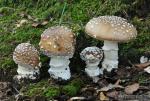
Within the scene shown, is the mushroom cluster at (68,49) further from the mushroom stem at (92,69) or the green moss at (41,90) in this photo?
the green moss at (41,90)

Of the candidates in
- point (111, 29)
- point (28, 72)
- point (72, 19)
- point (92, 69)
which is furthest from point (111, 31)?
point (72, 19)

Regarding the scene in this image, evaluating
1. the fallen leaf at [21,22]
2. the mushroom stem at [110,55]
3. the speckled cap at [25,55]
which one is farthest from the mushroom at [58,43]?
the fallen leaf at [21,22]

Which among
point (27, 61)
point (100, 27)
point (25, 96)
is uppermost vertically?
point (100, 27)

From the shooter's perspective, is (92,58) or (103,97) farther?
(92,58)

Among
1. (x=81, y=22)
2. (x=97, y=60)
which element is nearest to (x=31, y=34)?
(x=81, y=22)

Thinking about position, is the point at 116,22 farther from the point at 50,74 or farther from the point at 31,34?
the point at 31,34

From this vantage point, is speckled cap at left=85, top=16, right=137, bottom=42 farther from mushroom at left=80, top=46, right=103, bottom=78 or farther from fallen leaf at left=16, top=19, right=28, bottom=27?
fallen leaf at left=16, top=19, right=28, bottom=27

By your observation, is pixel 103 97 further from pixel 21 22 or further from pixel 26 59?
pixel 21 22
